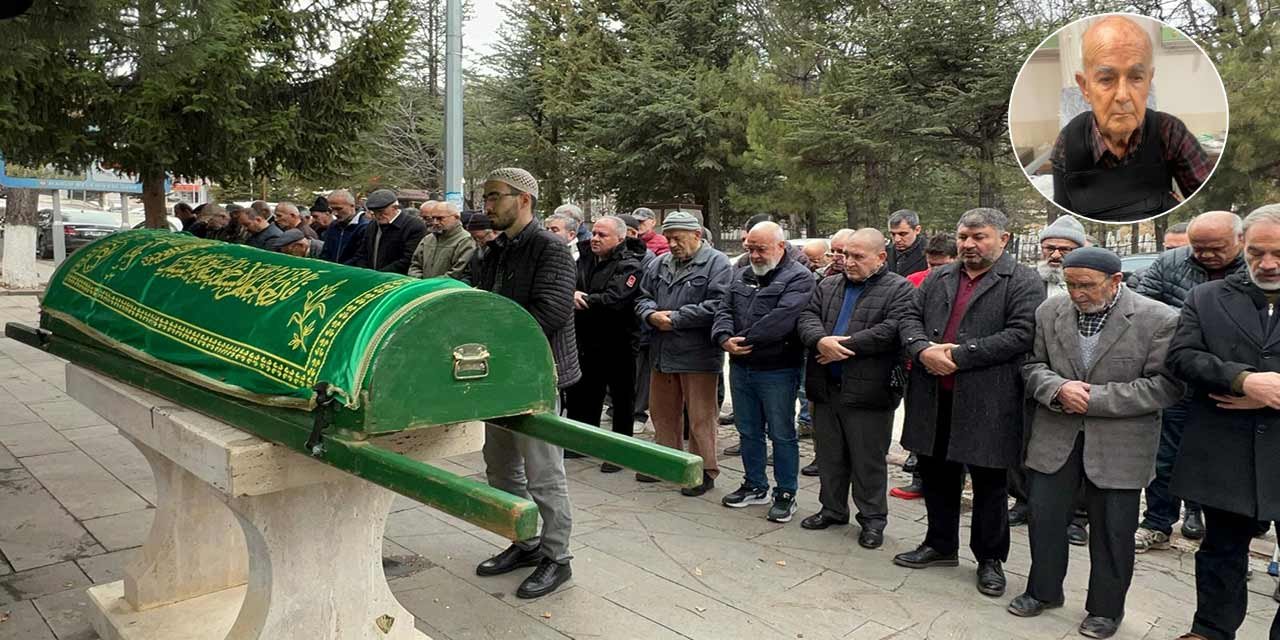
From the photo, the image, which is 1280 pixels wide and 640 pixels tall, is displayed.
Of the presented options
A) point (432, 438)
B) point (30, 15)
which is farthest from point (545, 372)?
point (30, 15)

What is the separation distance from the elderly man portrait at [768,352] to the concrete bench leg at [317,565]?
254 cm

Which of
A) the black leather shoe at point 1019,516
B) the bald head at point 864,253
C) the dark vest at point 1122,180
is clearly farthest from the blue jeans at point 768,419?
the dark vest at point 1122,180

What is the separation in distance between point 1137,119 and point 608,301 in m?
3.24

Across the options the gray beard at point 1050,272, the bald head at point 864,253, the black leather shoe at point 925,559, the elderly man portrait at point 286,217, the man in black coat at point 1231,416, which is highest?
the elderly man portrait at point 286,217

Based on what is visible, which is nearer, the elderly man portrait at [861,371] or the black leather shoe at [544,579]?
the black leather shoe at [544,579]

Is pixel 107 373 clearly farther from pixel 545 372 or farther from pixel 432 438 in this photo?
pixel 545 372

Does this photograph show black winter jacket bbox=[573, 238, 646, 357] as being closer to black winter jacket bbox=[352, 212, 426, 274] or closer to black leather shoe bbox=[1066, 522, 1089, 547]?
black winter jacket bbox=[352, 212, 426, 274]

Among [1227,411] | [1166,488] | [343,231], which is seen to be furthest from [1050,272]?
[343,231]

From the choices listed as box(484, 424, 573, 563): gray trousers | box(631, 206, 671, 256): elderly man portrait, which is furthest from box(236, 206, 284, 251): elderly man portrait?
box(484, 424, 573, 563): gray trousers

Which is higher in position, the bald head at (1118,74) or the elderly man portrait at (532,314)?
the bald head at (1118,74)

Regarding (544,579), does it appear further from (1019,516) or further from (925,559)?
(1019,516)

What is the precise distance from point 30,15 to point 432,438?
9.06 ft

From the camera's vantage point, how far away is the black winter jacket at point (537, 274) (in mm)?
4184

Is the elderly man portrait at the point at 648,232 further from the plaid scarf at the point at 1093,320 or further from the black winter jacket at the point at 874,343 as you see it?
the plaid scarf at the point at 1093,320
